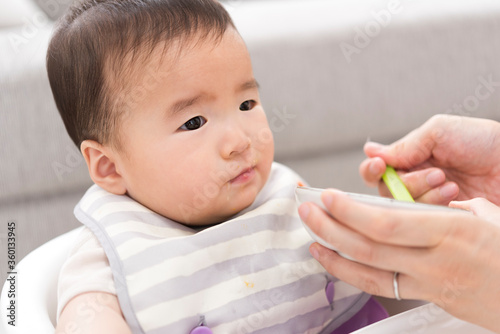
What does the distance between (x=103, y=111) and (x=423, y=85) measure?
1143 mm

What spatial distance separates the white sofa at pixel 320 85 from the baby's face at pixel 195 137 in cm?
70

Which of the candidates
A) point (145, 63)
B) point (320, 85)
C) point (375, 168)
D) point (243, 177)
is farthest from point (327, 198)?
point (320, 85)

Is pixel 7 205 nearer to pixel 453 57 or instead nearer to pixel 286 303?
pixel 286 303

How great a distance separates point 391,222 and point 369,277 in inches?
4.9

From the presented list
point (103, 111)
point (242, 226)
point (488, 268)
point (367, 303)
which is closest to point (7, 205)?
point (103, 111)

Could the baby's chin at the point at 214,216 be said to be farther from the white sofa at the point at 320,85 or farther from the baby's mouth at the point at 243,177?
the white sofa at the point at 320,85

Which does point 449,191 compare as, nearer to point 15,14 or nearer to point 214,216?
point 214,216

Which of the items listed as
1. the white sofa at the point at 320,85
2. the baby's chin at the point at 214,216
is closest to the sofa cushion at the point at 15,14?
the white sofa at the point at 320,85

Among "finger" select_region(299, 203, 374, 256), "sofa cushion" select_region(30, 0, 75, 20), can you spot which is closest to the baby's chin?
"finger" select_region(299, 203, 374, 256)

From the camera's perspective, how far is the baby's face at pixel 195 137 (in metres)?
0.75

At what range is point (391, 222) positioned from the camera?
0.53 m

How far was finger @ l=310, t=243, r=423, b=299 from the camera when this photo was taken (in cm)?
60

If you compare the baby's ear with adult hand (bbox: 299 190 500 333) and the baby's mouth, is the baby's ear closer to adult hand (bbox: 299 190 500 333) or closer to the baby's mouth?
the baby's mouth

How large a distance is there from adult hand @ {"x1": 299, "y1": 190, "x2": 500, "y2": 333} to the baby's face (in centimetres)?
20
